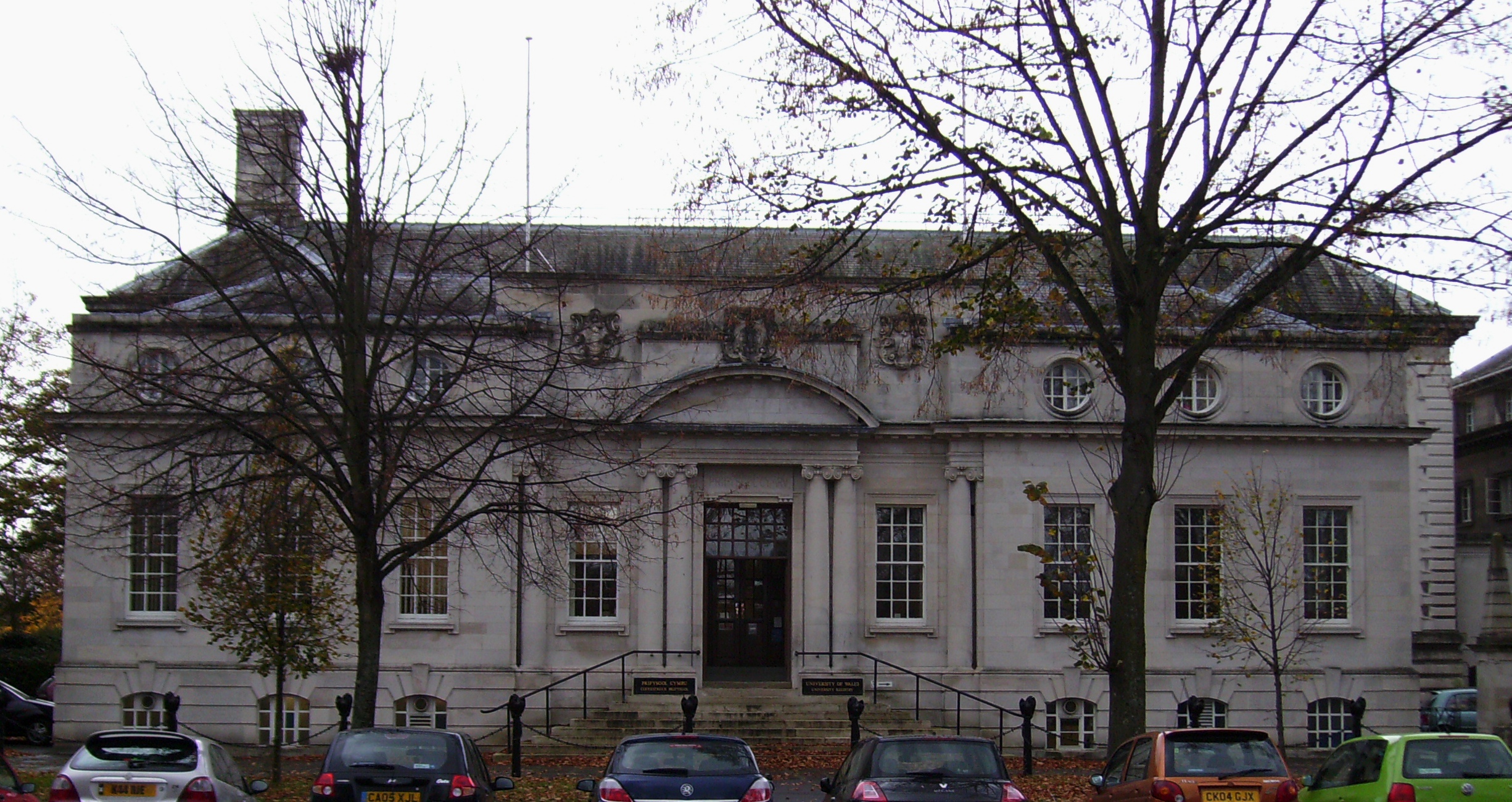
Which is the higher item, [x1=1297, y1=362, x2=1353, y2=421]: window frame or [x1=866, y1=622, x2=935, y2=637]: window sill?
[x1=1297, y1=362, x2=1353, y2=421]: window frame

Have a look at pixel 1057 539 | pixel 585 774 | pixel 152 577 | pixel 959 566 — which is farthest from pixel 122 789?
pixel 1057 539

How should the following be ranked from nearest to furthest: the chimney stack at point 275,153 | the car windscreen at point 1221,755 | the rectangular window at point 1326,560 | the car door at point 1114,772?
1. the car windscreen at point 1221,755
2. the car door at point 1114,772
3. the chimney stack at point 275,153
4. the rectangular window at point 1326,560

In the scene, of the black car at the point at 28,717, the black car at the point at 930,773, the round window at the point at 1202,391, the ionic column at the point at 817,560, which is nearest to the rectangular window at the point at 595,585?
the ionic column at the point at 817,560

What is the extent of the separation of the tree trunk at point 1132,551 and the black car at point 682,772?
4.26 metres

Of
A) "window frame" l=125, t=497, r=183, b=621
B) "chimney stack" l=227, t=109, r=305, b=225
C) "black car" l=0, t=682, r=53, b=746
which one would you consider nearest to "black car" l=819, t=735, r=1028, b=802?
"chimney stack" l=227, t=109, r=305, b=225

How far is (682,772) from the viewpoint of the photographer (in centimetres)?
1281

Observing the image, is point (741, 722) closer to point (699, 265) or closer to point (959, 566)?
point (959, 566)

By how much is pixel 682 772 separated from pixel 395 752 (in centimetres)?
286

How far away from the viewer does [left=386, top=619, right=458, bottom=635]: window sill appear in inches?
1050

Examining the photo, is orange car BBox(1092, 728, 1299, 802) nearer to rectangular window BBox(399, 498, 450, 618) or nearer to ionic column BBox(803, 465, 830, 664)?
ionic column BBox(803, 465, 830, 664)

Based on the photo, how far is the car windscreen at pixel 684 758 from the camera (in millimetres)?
12875

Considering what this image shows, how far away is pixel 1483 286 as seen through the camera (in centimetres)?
1409

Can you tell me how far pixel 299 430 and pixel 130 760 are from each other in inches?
204

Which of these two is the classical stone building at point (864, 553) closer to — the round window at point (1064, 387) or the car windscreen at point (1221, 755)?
the round window at point (1064, 387)
